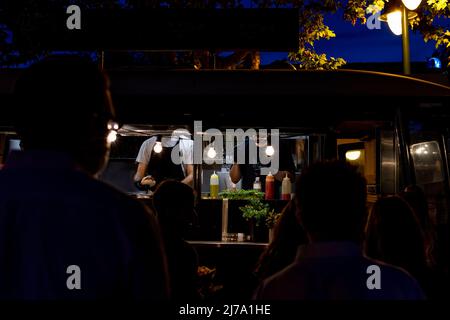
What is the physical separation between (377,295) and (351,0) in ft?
38.7

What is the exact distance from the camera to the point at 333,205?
1.77 m

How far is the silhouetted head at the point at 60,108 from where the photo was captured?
1470mm

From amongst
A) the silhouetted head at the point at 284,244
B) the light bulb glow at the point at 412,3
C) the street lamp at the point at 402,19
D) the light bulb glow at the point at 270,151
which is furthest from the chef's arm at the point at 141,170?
the silhouetted head at the point at 284,244

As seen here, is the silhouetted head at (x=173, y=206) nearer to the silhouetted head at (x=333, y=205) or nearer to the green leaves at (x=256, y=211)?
the silhouetted head at (x=333, y=205)

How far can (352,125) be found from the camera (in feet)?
20.4

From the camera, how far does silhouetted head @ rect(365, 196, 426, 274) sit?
3.17 metres

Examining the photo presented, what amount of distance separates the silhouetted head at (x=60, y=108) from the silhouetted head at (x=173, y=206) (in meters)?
2.15

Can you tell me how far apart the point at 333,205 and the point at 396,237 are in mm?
1692

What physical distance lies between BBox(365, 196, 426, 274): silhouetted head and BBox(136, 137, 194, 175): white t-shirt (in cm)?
532

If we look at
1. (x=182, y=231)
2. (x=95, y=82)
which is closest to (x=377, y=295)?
(x=95, y=82)

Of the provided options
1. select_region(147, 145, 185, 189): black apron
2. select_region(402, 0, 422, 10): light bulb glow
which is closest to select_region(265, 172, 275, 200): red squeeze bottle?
select_region(147, 145, 185, 189): black apron

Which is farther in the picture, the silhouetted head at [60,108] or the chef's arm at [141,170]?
the chef's arm at [141,170]

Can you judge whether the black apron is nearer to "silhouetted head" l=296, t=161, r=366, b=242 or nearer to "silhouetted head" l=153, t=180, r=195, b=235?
"silhouetted head" l=153, t=180, r=195, b=235
